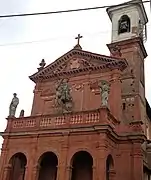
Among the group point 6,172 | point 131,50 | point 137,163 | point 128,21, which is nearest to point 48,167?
point 6,172

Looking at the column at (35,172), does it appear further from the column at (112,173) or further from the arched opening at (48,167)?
the column at (112,173)

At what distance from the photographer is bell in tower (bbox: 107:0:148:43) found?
87.8ft

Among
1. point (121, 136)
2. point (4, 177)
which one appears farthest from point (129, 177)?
point (4, 177)

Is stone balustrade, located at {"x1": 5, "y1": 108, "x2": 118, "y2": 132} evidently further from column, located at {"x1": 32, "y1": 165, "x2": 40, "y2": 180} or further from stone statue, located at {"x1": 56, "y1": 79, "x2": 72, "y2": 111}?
stone statue, located at {"x1": 56, "y1": 79, "x2": 72, "y2": 111}

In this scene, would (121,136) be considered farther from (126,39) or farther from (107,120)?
(126,39)

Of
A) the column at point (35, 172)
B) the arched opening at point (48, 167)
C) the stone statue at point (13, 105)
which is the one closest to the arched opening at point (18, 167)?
the arched opening at point (48, 167)

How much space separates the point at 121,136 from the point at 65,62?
26.3ft

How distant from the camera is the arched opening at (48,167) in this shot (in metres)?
20.7

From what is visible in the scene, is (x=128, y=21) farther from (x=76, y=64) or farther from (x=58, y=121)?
(x=58, y=121)

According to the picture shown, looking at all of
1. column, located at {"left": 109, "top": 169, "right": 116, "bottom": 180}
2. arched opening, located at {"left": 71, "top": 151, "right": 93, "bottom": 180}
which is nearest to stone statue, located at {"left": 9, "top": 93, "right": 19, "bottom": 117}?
arched opening, located at {"left": 71, "top": 151, "right": 93, "bottom": 180}

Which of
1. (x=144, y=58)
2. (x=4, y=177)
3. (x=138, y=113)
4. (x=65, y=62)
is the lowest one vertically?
(x=4, y=177)

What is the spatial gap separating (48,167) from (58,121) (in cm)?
381

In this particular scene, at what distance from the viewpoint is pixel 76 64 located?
955 inches

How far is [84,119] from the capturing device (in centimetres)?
1855
